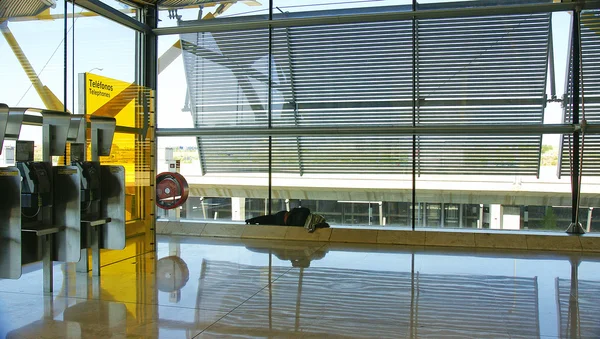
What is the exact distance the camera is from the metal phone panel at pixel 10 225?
5.19 metres

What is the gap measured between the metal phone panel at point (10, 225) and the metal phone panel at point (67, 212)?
0.64m

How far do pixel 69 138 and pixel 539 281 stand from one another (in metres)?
5.39

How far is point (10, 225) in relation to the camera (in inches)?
207

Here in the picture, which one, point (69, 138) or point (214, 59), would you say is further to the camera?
point (214, 59)

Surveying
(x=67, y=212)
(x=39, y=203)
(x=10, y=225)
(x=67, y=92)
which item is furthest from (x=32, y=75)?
(x=10, y=225)

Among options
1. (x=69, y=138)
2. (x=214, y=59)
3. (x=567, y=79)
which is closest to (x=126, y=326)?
(x=69, y=138)

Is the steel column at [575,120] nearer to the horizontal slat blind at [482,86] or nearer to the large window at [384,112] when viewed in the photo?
the large window at [384,112]

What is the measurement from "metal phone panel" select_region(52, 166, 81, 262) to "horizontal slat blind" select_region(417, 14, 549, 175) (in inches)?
216

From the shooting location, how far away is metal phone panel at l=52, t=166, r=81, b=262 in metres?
5.88

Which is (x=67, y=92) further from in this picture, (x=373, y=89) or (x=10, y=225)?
(x=373, y=89)

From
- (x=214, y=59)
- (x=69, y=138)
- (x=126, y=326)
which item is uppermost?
(x=214, y=59)

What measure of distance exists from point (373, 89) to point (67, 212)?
546 cm

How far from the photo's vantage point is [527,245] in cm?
846

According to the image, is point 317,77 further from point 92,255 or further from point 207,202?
point 92,255
